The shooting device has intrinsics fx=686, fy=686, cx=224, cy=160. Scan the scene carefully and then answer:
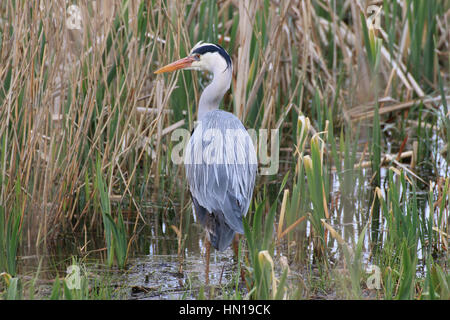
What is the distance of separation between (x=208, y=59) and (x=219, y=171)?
2.23 ft

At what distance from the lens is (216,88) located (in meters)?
3.73

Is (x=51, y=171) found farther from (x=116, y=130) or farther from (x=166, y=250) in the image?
(x=166, y=250)

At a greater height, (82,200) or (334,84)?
(334,84)

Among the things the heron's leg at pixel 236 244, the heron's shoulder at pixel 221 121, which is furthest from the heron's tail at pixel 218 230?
the heron's shoulder at pixel 221 121

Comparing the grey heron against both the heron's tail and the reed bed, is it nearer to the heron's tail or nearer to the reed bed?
the heron's tail

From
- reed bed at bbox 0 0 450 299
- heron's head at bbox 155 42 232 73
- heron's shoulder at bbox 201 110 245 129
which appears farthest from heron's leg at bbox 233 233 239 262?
heron's head at bbox 155 42 232 73

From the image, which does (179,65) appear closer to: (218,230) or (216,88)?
(216,88)

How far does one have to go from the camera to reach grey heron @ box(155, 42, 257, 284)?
10.8ft

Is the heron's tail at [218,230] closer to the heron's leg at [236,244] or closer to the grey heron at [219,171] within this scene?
the grey heron at [219,171]

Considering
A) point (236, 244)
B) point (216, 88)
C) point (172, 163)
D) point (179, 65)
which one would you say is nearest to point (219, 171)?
point (236, 244)

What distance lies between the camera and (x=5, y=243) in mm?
2965
